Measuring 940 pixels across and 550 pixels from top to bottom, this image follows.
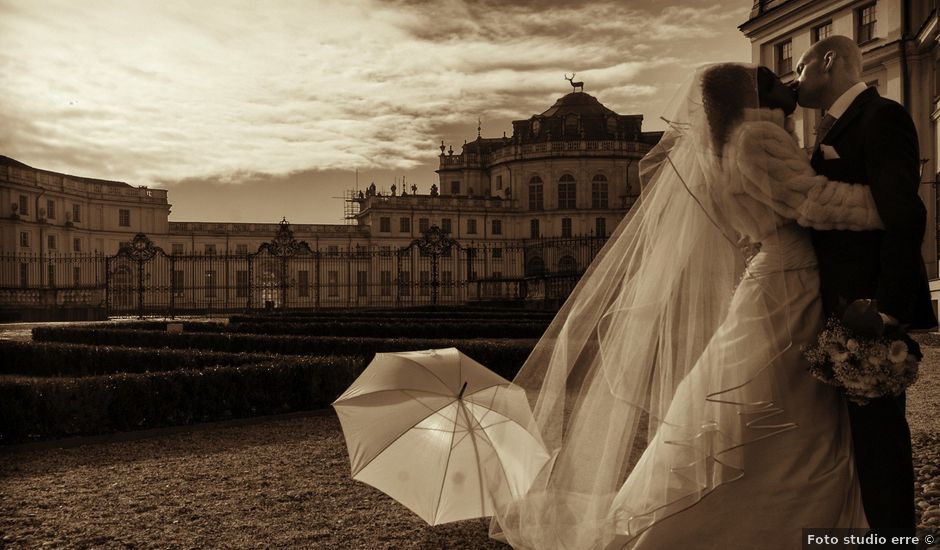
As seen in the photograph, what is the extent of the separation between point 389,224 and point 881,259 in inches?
2204

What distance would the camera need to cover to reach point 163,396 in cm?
794

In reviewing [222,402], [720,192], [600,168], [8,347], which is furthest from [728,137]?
[600,168]

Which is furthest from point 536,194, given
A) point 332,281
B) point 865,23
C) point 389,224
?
point 865,23

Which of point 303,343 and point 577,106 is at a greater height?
point 577,106

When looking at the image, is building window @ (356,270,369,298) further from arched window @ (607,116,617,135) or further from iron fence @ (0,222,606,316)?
arched window @ (607,116,617,135)

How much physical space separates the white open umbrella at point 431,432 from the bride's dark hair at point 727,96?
1.66m

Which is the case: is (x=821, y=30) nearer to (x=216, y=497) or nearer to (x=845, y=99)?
(x=845, y=99)

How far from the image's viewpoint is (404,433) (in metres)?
4.15

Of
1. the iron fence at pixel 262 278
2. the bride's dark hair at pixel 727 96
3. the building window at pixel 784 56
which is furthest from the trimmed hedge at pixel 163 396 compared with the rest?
the iron fence at pixel 262 278

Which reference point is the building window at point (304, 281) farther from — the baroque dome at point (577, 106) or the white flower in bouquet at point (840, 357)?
the white flower in bouquet at point (840, 357)

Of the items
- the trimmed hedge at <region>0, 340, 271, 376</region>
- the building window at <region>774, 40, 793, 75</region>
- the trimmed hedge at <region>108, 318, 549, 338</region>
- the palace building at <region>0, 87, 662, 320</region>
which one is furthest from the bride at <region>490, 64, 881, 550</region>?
the palace building at <region>0, 87, 662, 320</region>

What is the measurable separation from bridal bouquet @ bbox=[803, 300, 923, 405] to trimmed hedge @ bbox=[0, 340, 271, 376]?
7978 mm

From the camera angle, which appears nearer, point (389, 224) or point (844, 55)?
point (844, 55)

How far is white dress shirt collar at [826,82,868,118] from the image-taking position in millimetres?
2982
